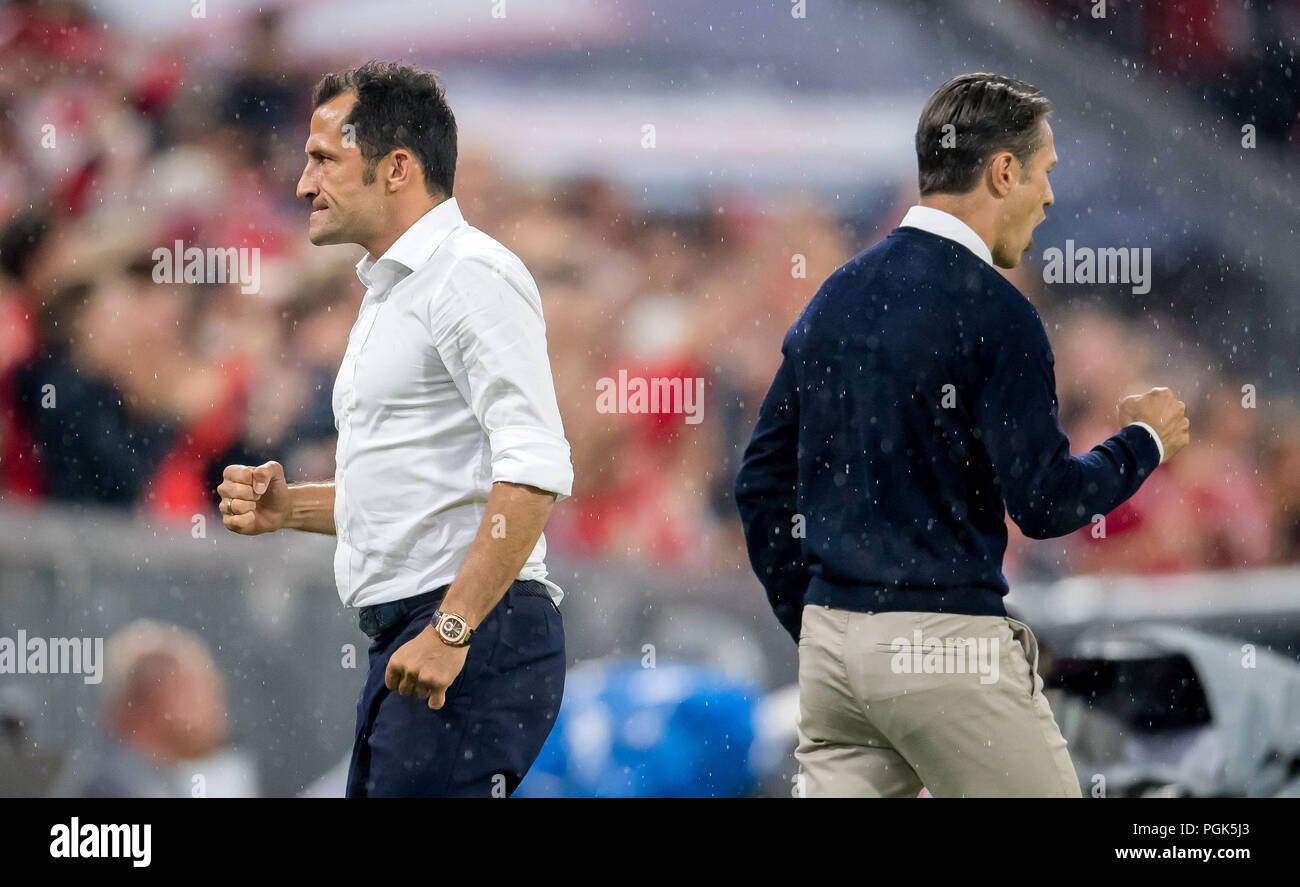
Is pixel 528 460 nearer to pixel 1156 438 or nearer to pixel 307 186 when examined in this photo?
pixel 307 186

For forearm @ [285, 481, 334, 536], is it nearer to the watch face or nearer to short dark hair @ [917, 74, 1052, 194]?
the watch face

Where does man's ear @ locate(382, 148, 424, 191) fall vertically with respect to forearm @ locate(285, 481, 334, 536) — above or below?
above

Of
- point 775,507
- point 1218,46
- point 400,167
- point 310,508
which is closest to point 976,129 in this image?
point 775,507

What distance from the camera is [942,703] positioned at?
174cm

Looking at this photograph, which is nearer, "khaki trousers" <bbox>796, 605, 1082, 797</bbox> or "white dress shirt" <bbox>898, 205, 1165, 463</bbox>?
"khaki trousers" <bbox>796, 605, 1082, 797</bbox>

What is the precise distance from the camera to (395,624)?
1.88 meters

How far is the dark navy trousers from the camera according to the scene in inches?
70.7

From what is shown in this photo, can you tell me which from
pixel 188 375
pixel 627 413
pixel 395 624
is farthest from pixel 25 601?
pixel 395 624

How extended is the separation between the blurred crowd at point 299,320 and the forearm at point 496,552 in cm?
174

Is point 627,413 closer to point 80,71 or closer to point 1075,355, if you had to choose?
point 1075,355

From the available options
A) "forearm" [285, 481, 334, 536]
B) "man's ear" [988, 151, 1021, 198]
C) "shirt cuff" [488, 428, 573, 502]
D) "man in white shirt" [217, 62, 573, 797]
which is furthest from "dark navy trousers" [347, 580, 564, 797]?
"man's ear" [988, 151, 1021, 198]

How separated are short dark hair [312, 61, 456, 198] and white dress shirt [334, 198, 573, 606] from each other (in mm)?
220

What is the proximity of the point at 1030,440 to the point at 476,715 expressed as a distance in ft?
2.59

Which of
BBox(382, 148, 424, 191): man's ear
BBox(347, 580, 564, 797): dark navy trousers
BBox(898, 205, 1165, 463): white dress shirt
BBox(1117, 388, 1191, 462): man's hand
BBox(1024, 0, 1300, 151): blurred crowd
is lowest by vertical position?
BBox(347, 580, 564, 797): dark navy trousers
